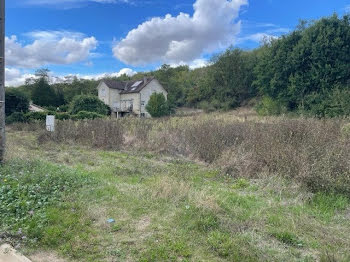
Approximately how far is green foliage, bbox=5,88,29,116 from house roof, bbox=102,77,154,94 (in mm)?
16765

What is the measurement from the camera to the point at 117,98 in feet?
144

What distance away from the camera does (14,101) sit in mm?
26750

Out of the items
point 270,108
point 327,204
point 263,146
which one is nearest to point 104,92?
point 270,108

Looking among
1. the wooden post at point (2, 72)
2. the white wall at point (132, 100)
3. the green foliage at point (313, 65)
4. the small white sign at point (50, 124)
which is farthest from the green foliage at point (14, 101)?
the green foliage at point (313, 65)

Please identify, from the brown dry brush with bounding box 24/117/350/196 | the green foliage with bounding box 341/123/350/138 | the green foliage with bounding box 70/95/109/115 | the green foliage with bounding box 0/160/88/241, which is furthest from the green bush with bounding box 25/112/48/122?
the green foliage with bounding box 341/123/350/138

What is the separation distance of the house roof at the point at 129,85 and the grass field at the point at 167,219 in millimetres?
36391

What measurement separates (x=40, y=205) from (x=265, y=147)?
473cm

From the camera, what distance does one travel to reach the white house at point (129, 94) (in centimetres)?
4084

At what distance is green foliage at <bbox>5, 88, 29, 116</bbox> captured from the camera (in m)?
26.3

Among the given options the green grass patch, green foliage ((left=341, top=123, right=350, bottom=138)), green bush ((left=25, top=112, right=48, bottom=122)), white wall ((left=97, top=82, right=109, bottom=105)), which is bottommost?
the green grass patch

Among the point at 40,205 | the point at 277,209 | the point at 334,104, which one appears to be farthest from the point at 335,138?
the point at 334,104

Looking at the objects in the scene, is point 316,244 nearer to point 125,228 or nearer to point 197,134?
point 125,228

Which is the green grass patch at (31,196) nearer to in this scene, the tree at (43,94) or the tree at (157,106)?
the tree at (157,106)

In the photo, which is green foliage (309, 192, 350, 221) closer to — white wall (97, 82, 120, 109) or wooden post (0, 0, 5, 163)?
wooden post (0, 0, 5, 163)
